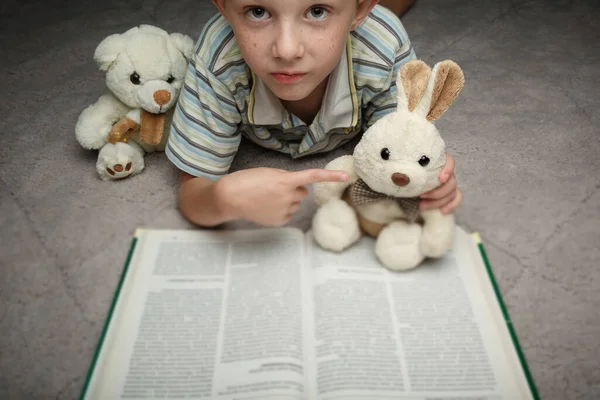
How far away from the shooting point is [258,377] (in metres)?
0.56

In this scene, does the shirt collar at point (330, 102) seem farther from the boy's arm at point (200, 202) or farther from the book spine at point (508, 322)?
the book spine at point (508, 322)

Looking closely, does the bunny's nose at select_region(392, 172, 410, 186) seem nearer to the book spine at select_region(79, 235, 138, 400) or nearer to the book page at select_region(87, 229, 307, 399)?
the book page at select_region(87, 229, 307, 399)

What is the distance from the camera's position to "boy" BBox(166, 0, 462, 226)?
0.55m

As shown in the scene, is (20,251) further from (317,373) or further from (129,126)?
(317,373)

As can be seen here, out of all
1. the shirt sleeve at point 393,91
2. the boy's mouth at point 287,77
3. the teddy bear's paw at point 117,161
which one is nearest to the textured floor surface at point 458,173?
the teddy bear's paw at point 117,161

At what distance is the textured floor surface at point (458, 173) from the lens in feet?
2.07

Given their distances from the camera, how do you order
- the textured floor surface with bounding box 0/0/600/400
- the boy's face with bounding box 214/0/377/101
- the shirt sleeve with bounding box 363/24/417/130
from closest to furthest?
1. the boy's face with bounding box 214/0/377/101
2. the textured floor surface with bounding box 0/0/600/400
3. the shirt sleeve with bounding box 363/24/417/130

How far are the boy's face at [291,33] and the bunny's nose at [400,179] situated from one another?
16 cm

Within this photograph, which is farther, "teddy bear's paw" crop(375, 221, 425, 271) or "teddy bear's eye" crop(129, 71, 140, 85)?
"teddy bear's eye" crop(129, 71, 140, 85)

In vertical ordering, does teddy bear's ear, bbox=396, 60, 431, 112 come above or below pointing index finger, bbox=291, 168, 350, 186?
above

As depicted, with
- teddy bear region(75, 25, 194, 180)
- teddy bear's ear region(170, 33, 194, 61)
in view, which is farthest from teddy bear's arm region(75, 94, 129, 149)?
teddy bear's ear region(170, 33, 194, 61)

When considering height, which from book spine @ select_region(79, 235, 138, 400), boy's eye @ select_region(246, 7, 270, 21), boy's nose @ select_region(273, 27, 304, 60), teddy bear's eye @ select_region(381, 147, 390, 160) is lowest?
book spine @ select_region(79, 235, 138, 400)

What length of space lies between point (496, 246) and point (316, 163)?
326 millimetres

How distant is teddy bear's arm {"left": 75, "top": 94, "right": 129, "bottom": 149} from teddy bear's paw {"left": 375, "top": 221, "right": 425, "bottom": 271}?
1.65ft
